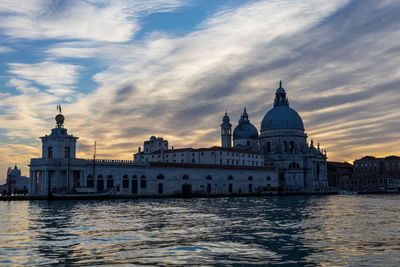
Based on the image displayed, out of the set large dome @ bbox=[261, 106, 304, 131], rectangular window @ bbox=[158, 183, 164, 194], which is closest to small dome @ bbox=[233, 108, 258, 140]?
large dome @ bbox=[261, 106, 304, 131]

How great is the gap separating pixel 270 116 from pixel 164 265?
104249 mm

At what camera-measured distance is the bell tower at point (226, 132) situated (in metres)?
128

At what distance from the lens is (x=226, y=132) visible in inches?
5059

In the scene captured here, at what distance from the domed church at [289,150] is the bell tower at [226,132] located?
410 inches

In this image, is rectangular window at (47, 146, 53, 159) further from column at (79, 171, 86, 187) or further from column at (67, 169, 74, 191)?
column at (79, 171, 86, 187)

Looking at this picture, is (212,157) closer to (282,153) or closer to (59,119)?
(282,153)

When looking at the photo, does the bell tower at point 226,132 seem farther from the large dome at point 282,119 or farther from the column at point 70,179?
the column at point 70,179

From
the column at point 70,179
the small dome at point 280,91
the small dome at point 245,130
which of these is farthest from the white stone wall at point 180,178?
the small dome at point 280,91

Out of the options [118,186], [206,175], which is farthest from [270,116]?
[118,186]

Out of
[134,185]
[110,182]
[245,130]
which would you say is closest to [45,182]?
[110,182]

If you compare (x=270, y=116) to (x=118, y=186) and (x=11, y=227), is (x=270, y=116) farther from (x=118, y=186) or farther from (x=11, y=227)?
(x=11, y=227)

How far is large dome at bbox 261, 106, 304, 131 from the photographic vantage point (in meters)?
113

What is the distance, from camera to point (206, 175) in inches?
3349

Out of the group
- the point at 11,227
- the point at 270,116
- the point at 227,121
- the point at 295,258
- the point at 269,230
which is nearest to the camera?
the point at 295,258
